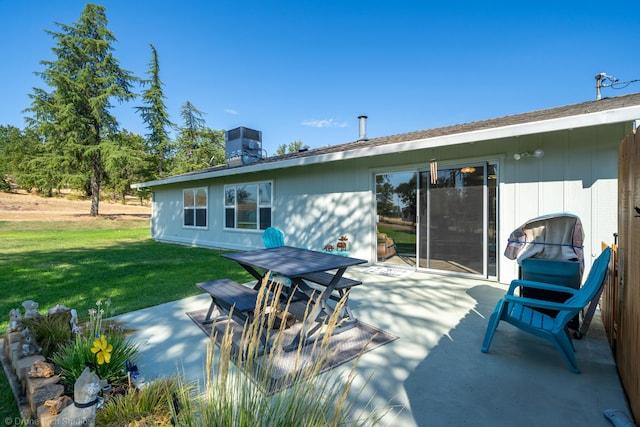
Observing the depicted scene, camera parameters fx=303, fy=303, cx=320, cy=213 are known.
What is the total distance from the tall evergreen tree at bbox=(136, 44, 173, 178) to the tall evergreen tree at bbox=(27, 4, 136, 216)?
311 cm

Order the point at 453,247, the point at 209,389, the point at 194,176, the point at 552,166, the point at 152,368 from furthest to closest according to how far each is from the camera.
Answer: the point at 194,176 → the point at 453,247 → the point at 552,166 → the point at 152,368 → the point at 209,389

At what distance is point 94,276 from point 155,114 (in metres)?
21.8

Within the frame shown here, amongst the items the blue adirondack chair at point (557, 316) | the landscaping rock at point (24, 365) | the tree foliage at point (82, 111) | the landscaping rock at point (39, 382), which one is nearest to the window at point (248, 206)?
the landscaping rock at point (24, 365)

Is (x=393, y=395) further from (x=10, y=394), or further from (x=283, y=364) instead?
(x=10, y=394)

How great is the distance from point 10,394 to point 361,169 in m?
6.29

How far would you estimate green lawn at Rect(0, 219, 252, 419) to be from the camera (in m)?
4.19

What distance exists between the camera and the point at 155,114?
23703mm

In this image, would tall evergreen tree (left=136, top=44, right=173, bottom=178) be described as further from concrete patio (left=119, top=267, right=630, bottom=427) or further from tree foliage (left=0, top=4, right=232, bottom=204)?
concrete patio (left=119, top=267, right=630, bottom=427)

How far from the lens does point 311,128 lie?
98.4ft

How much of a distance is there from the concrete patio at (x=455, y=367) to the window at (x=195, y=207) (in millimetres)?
7719

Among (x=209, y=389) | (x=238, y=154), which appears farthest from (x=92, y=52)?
(x=209, y=389)

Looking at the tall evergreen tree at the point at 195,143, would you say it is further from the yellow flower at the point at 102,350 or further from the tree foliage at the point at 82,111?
the yellow flower at the point at 102,350

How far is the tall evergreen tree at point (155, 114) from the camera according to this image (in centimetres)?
2341

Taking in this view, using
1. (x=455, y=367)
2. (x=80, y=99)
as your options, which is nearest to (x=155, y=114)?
(x=80, y=99)
